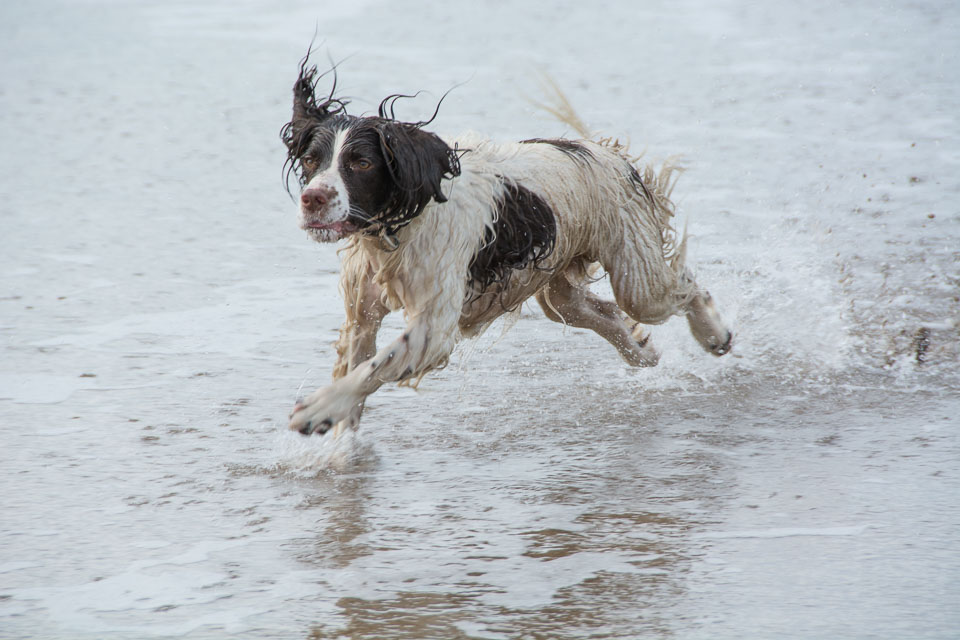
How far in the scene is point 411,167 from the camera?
15.0ft

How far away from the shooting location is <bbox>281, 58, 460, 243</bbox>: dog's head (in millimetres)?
4492

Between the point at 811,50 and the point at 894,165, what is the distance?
164 inches

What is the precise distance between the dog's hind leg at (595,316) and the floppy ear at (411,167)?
62.4 inches

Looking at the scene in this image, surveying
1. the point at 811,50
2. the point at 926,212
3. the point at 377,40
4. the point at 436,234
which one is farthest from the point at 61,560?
the point at 811,50

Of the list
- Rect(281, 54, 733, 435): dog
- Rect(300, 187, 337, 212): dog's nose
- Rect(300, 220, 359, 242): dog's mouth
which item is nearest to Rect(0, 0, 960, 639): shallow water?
Rect(281, 54, 733, 435): dog

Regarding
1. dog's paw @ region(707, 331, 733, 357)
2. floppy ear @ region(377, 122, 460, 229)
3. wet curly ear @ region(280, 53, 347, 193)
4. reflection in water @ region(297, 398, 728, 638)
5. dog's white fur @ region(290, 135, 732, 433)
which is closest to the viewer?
reflection in water @ region(297, 398, 728, 638)

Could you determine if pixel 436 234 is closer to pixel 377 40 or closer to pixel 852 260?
pixel 852 260

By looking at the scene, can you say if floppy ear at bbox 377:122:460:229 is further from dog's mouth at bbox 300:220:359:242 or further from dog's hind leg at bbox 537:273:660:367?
dog's hind leg at bbox 537:273:660:367

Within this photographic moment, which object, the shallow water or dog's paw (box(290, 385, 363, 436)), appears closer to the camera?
the shallow water

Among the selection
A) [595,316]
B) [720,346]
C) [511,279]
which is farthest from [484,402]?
[720,346]

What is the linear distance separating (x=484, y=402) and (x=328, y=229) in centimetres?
184

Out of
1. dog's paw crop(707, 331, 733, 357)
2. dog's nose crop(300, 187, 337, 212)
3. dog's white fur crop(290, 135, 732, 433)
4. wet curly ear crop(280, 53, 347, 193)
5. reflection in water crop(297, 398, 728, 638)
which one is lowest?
reflection in water crop(297, 398, 728, 638)

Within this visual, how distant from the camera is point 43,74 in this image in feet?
41.3

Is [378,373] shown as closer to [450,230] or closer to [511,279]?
[450,230]
